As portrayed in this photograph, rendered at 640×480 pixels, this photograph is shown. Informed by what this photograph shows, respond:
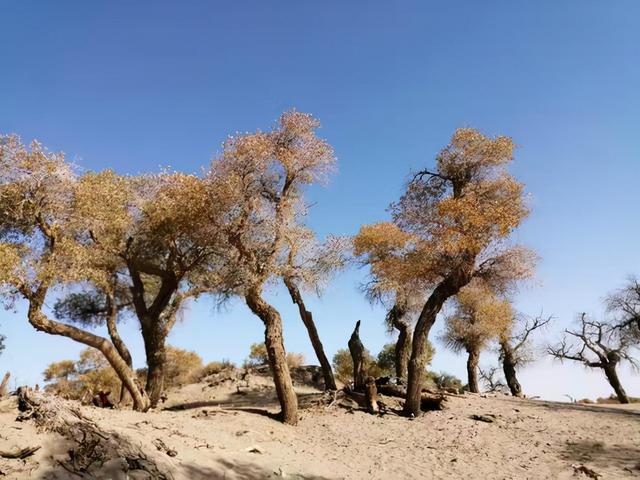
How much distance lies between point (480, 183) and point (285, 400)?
12.8 m

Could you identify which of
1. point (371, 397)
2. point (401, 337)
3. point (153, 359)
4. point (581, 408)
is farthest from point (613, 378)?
point (153, 359)

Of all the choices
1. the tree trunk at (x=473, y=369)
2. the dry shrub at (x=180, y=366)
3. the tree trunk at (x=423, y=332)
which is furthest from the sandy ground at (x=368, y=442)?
the dry shrub at (x=180, y=366)

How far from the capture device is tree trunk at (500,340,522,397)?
33.5 meters

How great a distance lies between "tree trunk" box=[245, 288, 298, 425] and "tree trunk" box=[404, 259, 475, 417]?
490 cm

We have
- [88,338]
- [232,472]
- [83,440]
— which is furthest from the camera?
[88,338]

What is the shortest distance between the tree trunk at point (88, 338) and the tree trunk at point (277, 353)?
5456 mm

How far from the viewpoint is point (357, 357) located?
24.2m

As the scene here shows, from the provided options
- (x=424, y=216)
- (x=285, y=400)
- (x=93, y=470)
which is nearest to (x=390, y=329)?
(x=424, y=216)

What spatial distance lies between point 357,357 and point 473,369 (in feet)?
45.2

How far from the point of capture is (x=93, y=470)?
9820mm

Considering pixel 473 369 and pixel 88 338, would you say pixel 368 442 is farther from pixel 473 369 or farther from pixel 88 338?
pixel 473 369

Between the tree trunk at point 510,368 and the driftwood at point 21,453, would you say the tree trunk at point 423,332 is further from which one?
the tree trunk at point 510,368

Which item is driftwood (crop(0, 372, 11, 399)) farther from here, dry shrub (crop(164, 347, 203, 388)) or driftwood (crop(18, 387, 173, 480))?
→ dry shrub (crop(164, 347, 203, 388))

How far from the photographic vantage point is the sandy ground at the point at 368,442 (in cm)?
1159
